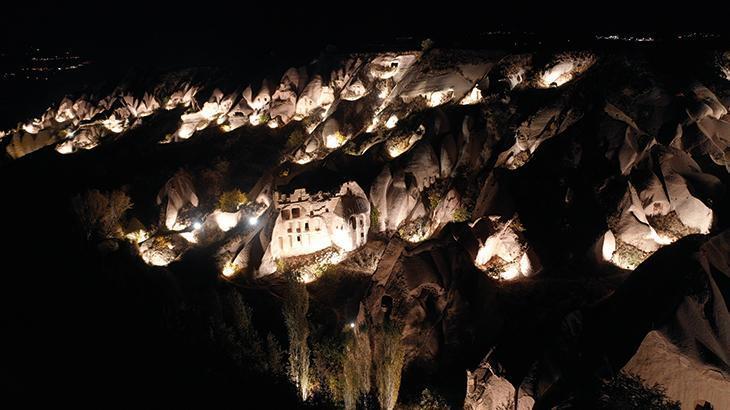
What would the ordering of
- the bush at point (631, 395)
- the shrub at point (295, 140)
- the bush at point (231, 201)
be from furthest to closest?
the shrub at point (295, 140) < the bush at point (231, 201) < the bush at point (631, 395)

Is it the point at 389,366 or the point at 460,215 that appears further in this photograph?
the point at 460,215

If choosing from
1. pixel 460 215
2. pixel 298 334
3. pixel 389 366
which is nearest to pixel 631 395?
pixel 389 366

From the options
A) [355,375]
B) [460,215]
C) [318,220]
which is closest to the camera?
[355,375]

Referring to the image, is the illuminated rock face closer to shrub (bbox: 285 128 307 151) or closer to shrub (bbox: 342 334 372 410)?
shrub (bbox: 342 334 372 410)

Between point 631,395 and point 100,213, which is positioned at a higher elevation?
point 631,395

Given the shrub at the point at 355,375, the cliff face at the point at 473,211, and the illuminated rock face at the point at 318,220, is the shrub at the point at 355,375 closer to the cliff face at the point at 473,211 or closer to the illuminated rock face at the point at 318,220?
the cliff face at the point at 473,211

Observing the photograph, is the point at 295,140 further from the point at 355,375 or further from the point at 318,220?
the point at 355,375

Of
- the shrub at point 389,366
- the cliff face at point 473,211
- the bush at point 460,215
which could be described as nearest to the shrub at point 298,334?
the cliff face at point 473,211
